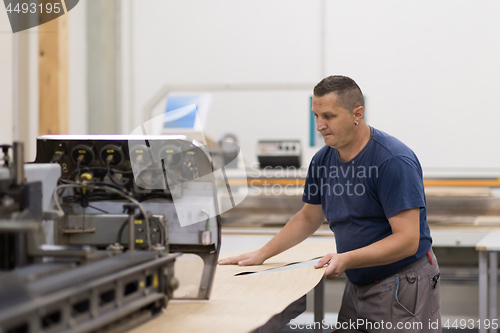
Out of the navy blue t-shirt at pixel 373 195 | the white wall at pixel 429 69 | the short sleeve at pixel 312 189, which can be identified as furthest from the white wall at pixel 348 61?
the navy blue t-shirt at pixel 373 195

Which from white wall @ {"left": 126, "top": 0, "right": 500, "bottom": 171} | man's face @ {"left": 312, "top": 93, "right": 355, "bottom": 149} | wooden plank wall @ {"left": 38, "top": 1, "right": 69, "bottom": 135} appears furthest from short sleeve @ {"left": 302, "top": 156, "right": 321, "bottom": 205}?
wooden plank wall @ {"left": 38, "top": 1, "right": 69, "bottom": 135}

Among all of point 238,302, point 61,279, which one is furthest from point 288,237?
point 61,279

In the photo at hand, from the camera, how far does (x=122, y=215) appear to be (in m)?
→ 1.19

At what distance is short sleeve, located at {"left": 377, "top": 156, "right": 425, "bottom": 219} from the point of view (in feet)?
4.87

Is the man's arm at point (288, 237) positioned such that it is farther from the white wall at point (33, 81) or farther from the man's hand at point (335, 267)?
the white wall at point (33, 81)

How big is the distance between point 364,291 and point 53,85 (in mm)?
2515

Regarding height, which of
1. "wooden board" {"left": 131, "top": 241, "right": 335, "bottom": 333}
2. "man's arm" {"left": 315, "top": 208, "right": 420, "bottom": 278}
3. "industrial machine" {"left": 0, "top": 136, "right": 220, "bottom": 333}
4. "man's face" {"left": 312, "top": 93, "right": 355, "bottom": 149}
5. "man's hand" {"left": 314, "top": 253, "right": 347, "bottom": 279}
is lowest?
"wooden board" {"left": 131, "top": 241, "right": 335, "bottom": 333}

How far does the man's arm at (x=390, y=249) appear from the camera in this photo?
4.79 ft

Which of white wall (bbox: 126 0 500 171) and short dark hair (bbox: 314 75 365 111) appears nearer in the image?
short dark hair (bbox: 314 75 365 111)

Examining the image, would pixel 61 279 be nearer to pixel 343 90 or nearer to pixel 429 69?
pixel 343 90

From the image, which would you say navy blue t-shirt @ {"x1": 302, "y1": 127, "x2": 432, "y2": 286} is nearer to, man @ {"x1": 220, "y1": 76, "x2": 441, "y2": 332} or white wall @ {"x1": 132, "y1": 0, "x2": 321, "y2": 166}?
man @ {"x1": 220, "y1": 76, "x2": 441, "y2": 332}

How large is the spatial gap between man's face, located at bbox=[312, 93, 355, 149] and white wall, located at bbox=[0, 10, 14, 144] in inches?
77.3

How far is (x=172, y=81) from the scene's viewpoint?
3.41 metres

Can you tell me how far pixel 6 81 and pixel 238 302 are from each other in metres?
2.20
